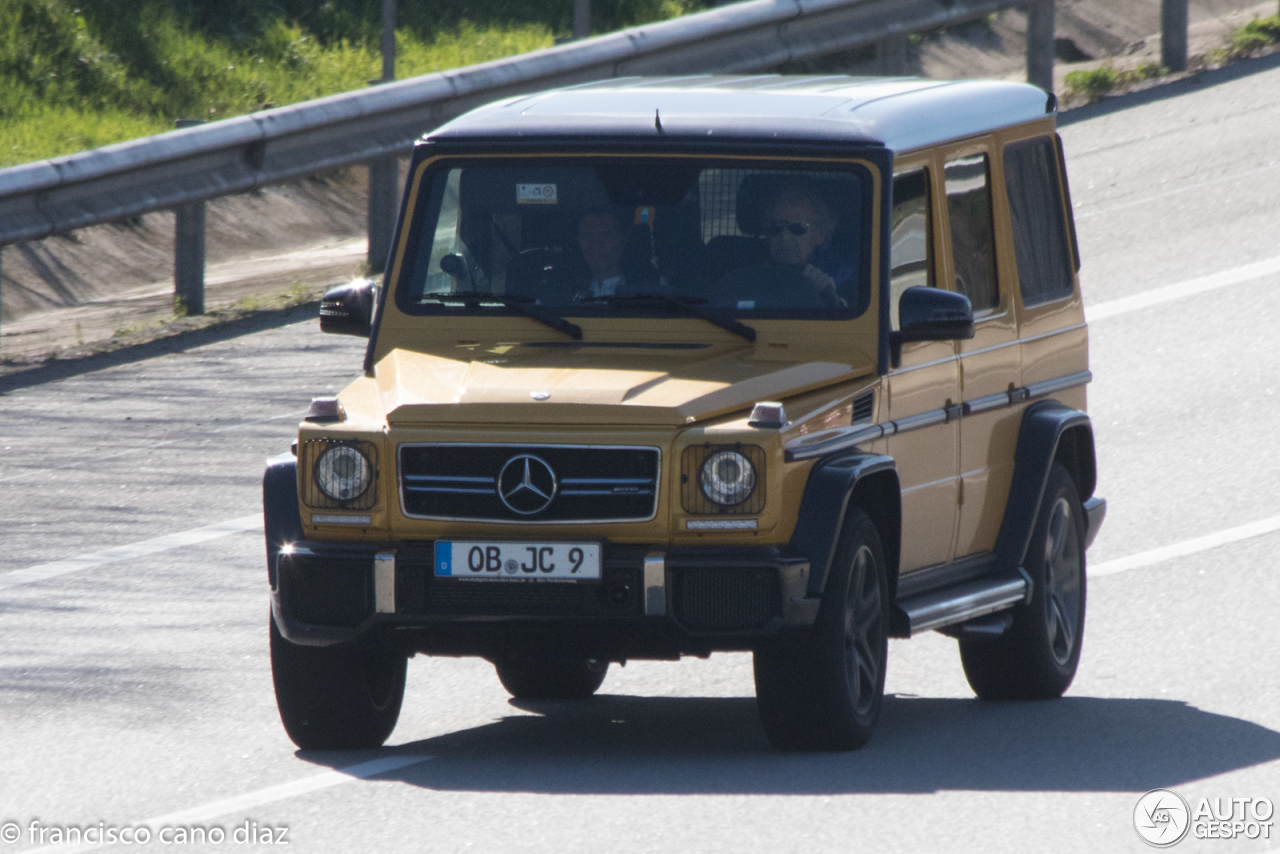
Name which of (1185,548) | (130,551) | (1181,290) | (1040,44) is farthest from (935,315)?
(1040,44)

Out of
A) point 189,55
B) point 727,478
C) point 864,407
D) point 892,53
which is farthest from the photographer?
point 189,55

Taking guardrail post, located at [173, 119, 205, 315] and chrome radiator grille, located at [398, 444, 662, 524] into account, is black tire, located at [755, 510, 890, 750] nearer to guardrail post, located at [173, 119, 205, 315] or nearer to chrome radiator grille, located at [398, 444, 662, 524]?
chrome radiator grille, located at [398, 444, 662, 524]

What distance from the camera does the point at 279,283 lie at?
16.0 metres

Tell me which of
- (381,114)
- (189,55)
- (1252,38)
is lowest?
(1252,38)

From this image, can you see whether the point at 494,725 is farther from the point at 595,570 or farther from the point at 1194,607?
the point at 1194,607

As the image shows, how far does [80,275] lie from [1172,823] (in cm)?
1069

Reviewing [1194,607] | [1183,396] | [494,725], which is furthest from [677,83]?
[1183,396]

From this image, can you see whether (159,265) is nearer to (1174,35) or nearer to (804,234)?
(1174,35)

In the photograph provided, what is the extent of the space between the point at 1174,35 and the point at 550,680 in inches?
507

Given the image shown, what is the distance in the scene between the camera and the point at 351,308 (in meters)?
8.18

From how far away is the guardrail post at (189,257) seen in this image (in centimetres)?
1501

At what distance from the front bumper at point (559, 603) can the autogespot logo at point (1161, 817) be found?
1075 mm

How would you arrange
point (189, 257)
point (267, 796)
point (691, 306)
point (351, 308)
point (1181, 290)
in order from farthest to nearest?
point (1181, 290)
point (189, 257)
point (351, 308)
point (691, 306)
point (267, 796)

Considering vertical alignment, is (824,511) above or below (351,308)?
below
